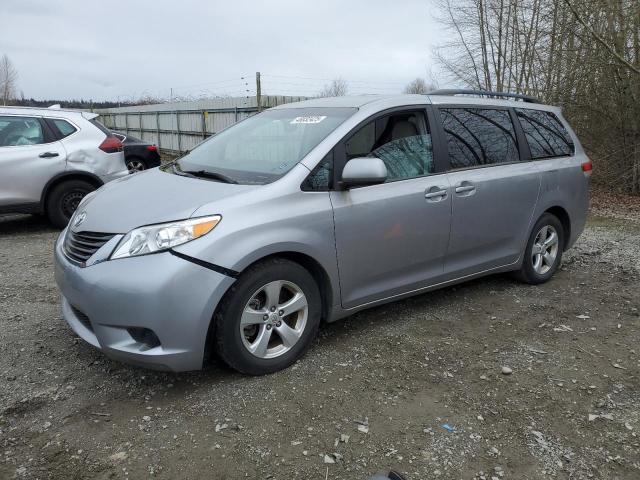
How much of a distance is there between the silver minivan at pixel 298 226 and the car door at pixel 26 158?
3626 millimetres

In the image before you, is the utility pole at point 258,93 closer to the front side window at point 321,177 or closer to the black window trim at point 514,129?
the black window trim at point 514,129

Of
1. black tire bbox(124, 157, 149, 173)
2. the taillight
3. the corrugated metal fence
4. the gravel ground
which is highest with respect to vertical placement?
the corrugated metal fence

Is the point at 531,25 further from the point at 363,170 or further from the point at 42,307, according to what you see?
the point at 42,307

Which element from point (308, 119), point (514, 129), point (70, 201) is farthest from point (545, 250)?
point (70, 201)

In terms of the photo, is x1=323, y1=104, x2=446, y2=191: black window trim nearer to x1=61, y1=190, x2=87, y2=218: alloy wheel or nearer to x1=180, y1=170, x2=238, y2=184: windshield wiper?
x1=180, y1=170, x2=238, y2=184: windshield wiper

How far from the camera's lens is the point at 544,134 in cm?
494

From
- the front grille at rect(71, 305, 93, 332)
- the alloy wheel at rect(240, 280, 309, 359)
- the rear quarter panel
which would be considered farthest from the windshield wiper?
the rear quarter panel

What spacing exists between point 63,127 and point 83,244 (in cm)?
474

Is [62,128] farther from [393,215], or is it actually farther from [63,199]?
[393,215]

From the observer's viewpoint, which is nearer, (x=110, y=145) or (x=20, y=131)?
(x=20, y=131)

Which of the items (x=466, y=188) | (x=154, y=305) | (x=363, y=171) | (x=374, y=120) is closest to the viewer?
(x=154, y=305)

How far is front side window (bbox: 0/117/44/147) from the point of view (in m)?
6.77

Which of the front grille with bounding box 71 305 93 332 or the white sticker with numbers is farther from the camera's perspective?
the white sticker with numbers

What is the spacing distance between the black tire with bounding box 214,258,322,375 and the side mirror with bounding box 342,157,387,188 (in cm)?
63
